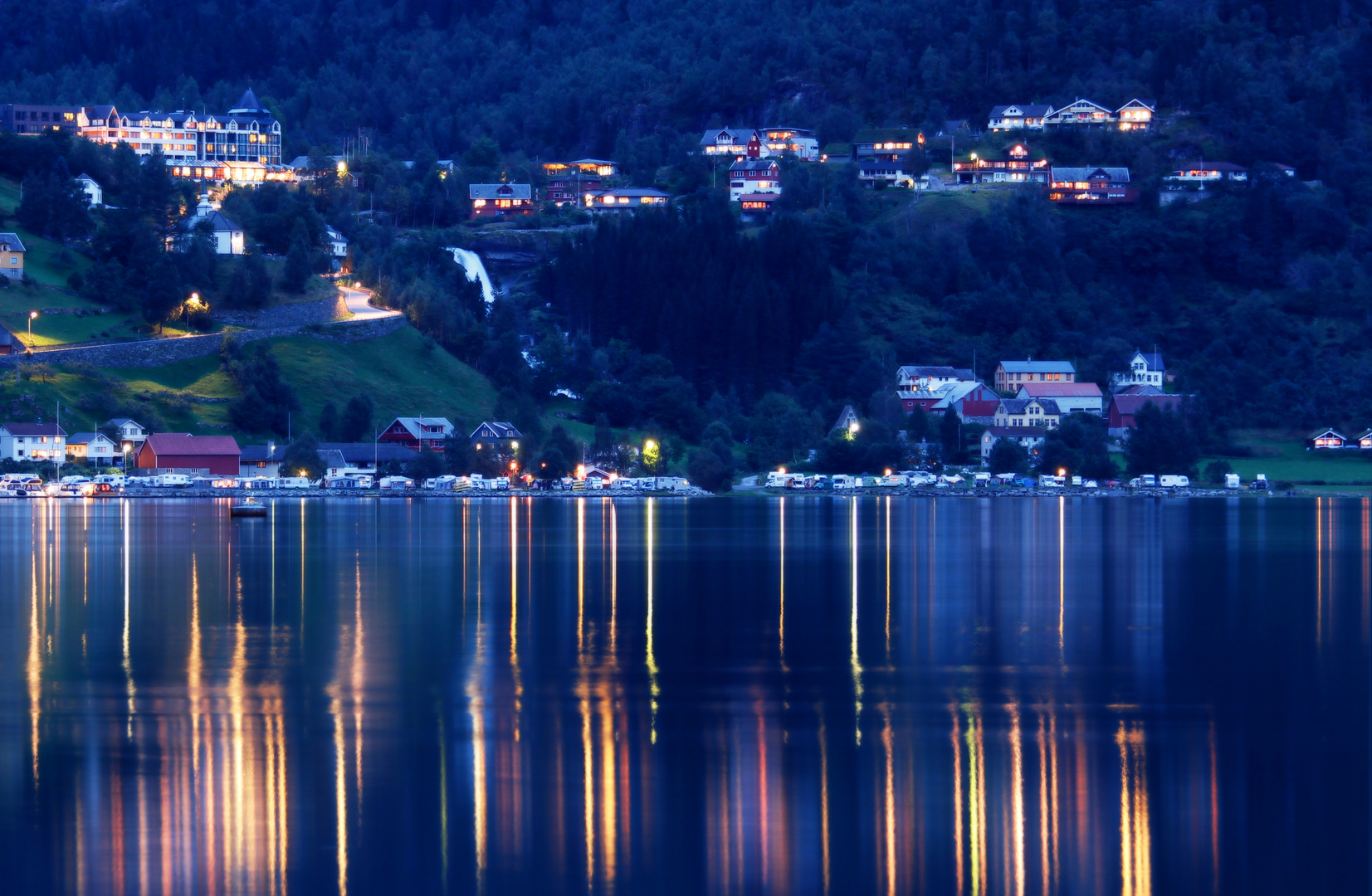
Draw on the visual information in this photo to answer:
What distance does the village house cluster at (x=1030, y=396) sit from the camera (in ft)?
369

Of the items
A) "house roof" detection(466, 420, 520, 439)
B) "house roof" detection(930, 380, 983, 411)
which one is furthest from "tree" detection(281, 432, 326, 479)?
"house roof" detection(930, 380, 983, 411)

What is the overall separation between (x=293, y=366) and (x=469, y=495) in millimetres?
13808

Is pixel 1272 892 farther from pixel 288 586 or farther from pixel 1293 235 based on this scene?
pixel 1293 235

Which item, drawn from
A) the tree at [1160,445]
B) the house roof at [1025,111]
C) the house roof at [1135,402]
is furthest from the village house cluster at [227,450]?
the house roof at [1025,111]

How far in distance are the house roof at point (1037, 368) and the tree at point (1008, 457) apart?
49.2 ft

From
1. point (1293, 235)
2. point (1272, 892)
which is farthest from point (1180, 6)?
point (1272, 892)

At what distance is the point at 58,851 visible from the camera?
18188mm

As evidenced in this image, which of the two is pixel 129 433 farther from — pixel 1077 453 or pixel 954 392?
pixel 1077 453

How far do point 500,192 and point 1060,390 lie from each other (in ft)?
201

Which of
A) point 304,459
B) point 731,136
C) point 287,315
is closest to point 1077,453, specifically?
point 304,459

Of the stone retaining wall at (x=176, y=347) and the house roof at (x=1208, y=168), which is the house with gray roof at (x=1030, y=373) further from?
the stone retaining wall at (x=176, y=347)

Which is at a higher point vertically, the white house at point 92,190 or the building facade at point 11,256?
the white house at point 92,190

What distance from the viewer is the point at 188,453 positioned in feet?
307

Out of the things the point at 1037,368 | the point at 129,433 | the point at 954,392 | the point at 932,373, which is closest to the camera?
the point at 129,433
